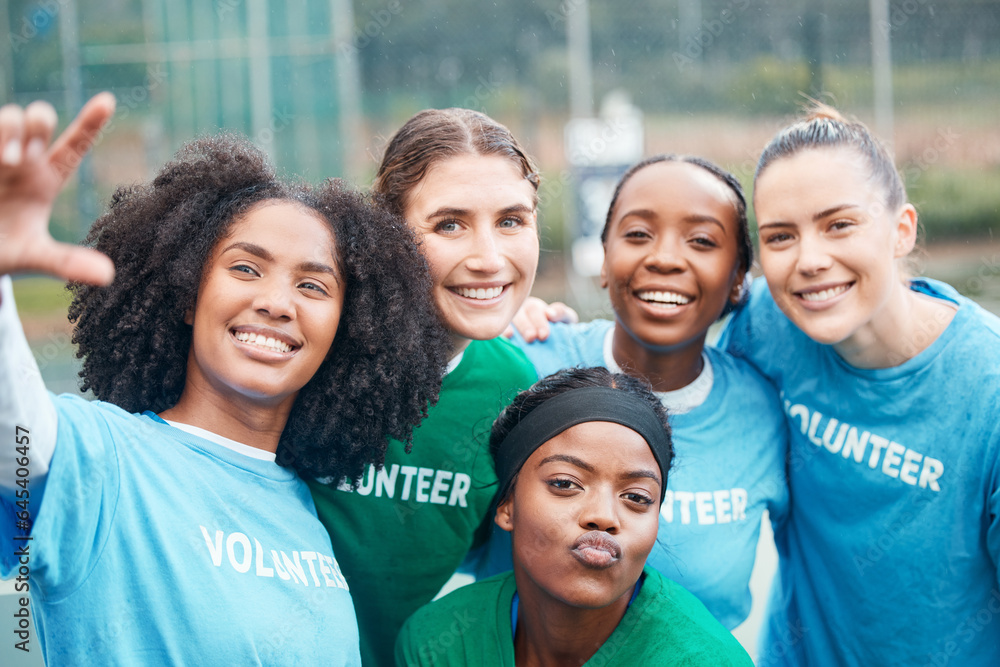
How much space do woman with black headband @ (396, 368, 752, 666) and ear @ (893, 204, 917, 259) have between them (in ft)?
2.67

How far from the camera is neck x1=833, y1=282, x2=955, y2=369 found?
7.14 ft

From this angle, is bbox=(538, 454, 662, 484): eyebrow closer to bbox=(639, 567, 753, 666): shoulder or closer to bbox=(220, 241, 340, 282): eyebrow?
bbox=(639, 567, 753, 666): shoulder

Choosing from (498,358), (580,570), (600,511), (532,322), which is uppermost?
(532,322)

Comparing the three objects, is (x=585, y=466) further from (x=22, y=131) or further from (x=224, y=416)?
(x=22, y=131)

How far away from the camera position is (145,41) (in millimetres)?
9078

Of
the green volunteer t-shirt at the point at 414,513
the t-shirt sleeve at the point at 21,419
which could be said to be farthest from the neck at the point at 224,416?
the t-shirt sleeve at the point at 21,419

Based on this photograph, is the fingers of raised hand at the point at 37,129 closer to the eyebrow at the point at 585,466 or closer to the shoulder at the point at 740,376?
the eyebrow at the point at 585,466

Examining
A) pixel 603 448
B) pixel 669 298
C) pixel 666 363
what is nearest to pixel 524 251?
pixel 669 298

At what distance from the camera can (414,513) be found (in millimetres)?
2242

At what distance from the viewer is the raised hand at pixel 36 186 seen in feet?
3.98

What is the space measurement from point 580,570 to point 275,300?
0.83 metres

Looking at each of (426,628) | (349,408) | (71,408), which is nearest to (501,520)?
(426,628)

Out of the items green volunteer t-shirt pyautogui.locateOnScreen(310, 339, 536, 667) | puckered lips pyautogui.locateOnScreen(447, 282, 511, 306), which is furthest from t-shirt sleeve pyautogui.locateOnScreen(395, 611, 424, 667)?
puckered lips pyautogui.locateOnScreen(447, 282, 511, 306)

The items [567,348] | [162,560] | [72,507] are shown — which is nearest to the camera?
[72,507]
